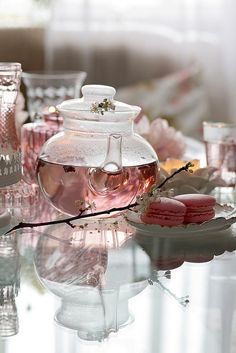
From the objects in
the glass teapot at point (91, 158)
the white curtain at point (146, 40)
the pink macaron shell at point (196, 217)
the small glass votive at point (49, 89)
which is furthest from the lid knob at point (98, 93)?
the white curtain at point (146, 40)

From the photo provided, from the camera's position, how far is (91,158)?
49.9 inches

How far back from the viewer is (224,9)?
314 centimetres

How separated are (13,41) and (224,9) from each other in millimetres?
793

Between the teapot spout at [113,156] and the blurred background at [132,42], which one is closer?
the teapot spout at [113,156]

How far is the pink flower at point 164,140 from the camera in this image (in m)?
1.61

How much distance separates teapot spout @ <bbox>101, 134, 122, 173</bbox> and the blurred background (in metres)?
1.91

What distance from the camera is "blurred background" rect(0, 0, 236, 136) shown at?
3.18 m

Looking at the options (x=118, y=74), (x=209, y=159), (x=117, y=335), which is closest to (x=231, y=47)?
(x=118, y=74)

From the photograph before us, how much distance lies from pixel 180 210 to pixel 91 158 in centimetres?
15

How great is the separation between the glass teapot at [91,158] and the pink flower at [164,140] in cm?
29

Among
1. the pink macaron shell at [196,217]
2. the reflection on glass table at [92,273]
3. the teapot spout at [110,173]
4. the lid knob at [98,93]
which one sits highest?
the lid knob at [98,93]

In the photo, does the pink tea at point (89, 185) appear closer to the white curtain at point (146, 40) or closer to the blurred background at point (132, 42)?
the blurred background at point (132, 42)

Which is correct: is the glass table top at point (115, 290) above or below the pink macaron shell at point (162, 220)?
below

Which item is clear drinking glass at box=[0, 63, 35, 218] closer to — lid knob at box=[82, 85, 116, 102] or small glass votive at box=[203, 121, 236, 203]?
lid knob at box=[82, 85, 116, 102]
